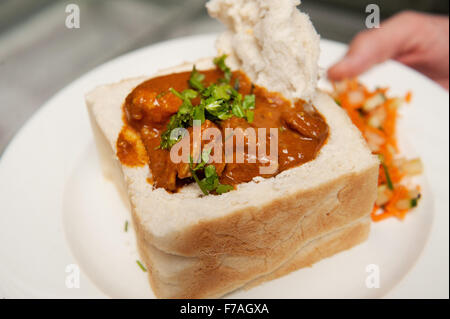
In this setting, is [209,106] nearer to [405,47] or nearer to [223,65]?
[223,65]

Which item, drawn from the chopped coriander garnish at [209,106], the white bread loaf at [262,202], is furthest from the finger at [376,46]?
the chopped coriander garnish at [209,106]

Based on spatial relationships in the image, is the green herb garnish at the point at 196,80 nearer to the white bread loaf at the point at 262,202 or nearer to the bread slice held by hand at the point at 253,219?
the white bread loaf at the point at 262,202

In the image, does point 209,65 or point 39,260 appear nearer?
point 39,260

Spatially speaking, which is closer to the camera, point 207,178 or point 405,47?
point 207,178

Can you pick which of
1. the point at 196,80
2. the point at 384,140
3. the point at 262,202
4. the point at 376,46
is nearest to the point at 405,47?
the point at 376,46

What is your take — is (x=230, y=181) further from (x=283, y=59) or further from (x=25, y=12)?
(x=25, y=12)
